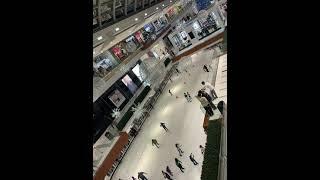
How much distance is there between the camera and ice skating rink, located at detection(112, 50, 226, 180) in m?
20.3

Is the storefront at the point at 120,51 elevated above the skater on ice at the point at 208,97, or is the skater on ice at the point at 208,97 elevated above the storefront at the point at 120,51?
the storefront at the point at 120,51

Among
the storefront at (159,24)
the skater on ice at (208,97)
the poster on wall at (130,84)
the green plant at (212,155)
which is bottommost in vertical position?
the skater on ice at (208,97)

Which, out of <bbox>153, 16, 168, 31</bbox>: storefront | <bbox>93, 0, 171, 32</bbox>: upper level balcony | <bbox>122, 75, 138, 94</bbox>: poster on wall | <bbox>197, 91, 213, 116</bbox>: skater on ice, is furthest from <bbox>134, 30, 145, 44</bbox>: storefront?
<bbox>197, 91, 213, 116</bbox>: skater on ice

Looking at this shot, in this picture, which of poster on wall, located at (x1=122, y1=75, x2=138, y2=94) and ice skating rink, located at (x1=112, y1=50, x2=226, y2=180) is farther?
poster on wall, located at (x1=122, y1=75, x2=138, y2=94)

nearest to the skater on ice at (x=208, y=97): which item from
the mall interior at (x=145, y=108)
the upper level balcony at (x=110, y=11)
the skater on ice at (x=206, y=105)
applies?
the skater on ice at (x=206, y=105)

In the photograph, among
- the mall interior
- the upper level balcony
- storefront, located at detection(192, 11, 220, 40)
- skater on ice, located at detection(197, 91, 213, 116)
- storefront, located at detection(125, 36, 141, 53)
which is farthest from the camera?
storefront, located at detection(192, 11, 220, 40)

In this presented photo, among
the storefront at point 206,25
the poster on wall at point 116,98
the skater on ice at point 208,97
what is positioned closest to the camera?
the skater on ice at point 208,97

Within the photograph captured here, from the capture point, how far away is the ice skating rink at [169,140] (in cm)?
2030

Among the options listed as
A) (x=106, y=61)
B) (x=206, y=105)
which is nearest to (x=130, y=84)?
(x=106, y=61)

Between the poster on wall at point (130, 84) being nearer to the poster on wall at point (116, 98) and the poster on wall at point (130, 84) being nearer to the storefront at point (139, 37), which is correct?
the poster on wall at point (116, 98)

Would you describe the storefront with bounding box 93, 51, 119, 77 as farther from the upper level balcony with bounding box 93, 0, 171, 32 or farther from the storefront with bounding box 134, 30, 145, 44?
the storefront with bounding box 134, 30, 145, 44

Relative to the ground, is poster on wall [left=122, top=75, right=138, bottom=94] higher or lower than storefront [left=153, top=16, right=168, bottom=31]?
higher
